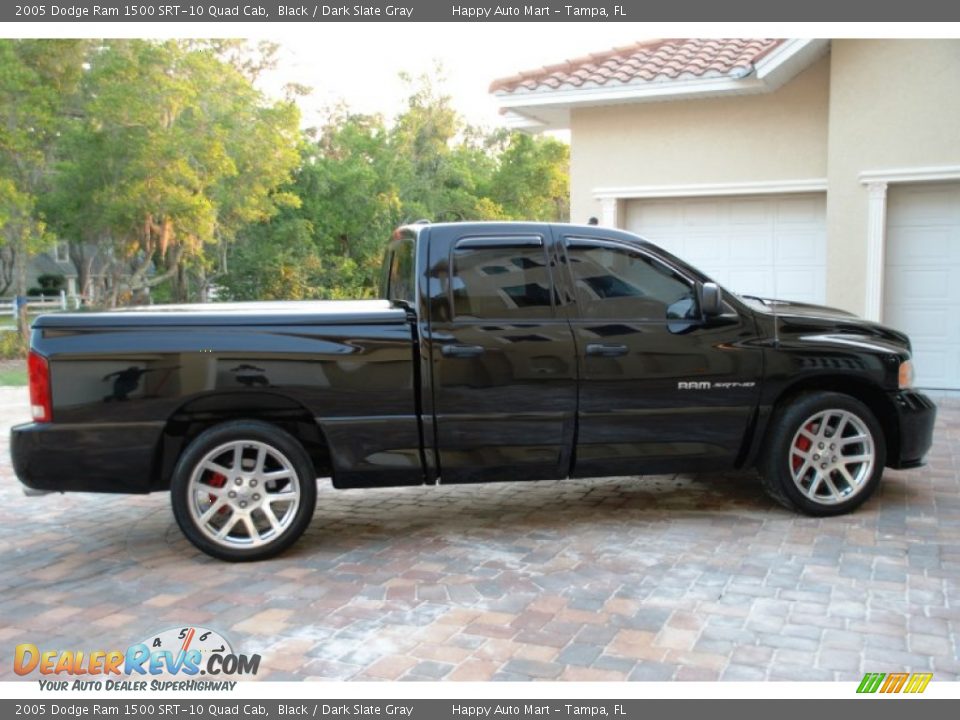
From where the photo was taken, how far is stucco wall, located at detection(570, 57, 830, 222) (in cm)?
1103

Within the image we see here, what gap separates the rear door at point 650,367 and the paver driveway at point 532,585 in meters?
0.53

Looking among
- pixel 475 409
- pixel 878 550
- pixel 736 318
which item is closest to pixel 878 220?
pixel 736 318

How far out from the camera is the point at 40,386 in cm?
493

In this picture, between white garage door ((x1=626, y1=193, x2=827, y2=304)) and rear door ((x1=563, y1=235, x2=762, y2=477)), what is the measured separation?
604 cm

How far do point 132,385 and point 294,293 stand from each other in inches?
798

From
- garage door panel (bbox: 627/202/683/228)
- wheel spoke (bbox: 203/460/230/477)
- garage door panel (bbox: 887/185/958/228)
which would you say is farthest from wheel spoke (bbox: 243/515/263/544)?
garage door panel (bbox: 887/185/958/228)

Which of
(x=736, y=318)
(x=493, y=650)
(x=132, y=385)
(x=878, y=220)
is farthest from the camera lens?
(x=878, y=220)

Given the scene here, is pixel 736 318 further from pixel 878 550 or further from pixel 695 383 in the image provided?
pixel 878 550

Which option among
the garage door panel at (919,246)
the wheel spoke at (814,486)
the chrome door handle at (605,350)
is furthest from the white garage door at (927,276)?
the chrome door handle at (605,350)

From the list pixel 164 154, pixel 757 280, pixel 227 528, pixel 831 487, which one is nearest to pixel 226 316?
pixel 227 528

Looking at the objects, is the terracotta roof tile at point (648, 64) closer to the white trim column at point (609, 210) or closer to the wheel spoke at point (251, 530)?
the white trim column at point (609, 210)

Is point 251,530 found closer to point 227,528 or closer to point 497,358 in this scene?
point 227,528

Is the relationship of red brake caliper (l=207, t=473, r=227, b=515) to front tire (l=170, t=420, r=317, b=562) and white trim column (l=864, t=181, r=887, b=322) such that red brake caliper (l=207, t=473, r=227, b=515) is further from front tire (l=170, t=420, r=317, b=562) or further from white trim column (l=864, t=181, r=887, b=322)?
white trim column (l=864, t=181, r=887, b=322)

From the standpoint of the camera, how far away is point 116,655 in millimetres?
3947
